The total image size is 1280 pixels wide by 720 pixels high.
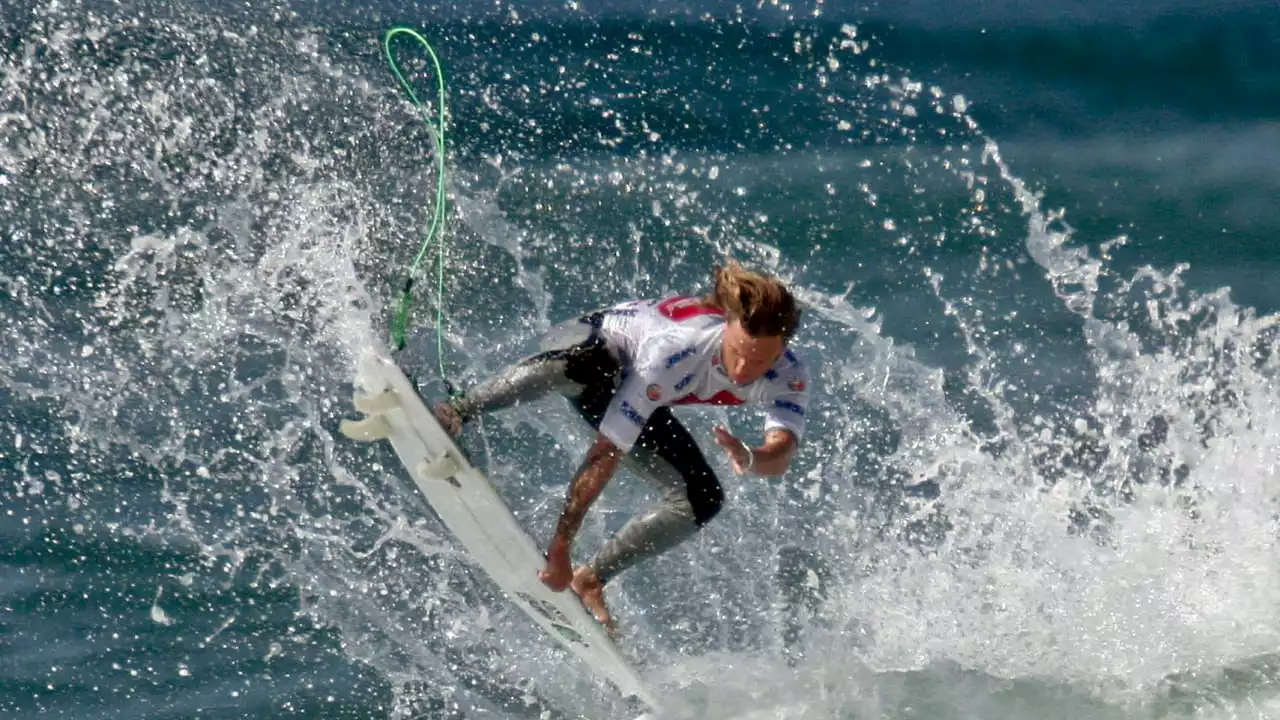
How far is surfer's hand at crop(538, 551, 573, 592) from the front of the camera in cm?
475

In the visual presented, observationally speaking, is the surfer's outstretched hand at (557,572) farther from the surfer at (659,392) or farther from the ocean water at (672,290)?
the ocean water at (672,290)

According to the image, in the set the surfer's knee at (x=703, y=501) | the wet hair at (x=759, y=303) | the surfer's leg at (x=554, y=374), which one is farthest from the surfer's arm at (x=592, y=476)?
the wet hair at (x=759, y=303)

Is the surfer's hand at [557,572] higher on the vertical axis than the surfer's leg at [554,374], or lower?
lower

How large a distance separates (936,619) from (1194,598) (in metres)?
1.02

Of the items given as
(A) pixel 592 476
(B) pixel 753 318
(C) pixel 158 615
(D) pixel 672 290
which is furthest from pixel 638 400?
(D) pixel 672 290

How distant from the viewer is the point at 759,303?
409 cm

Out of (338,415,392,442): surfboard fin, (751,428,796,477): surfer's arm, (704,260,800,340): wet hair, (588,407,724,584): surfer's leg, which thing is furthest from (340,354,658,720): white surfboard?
(704,260,800,340): wet hair

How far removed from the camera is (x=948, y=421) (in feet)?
21.1

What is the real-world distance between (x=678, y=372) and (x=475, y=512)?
1.07 metres

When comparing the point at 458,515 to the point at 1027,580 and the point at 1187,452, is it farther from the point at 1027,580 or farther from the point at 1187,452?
the point at 1187,452

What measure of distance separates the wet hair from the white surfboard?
125cm

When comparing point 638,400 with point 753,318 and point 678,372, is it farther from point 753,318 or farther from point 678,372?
point 753,318

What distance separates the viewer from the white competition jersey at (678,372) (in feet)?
14.8

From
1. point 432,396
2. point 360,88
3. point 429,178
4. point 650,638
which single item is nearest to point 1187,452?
point 650,638
